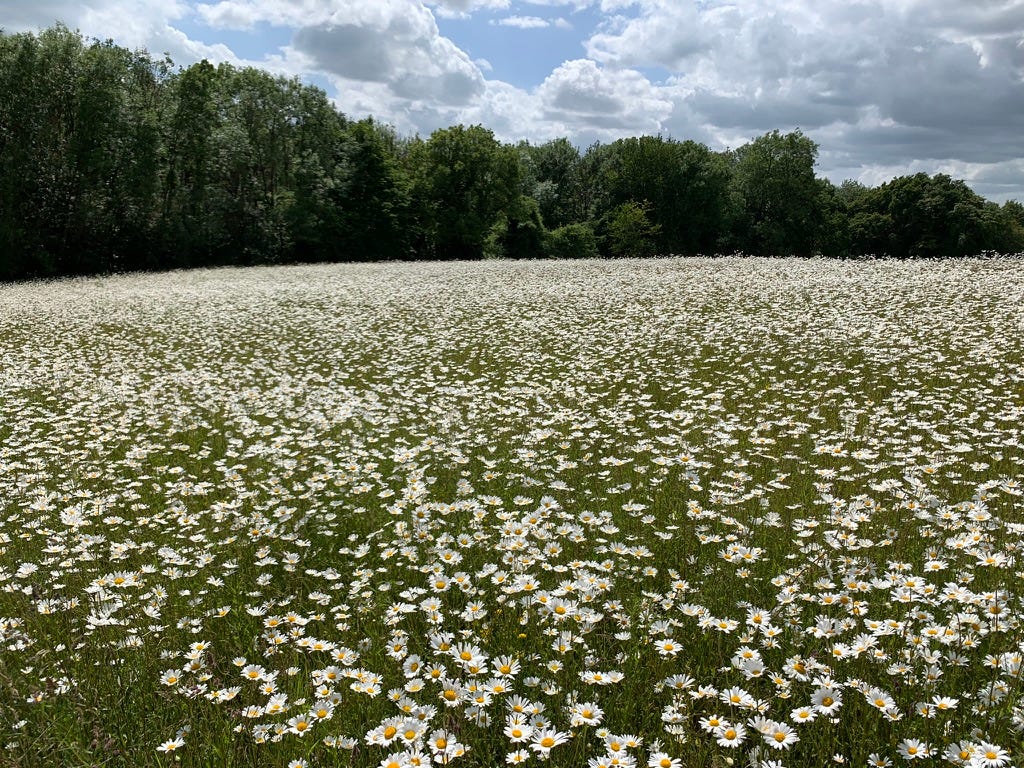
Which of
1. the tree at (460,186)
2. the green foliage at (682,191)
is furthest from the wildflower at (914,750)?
the green foliage at (682,191)

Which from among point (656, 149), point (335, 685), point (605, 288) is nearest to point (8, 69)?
point (605, 288)

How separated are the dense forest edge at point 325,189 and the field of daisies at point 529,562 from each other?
33681 millimetres

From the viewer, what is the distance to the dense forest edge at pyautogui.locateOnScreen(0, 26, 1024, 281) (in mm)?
37281

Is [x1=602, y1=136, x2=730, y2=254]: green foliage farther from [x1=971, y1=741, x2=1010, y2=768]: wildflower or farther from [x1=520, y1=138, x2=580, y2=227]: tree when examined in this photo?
[x1=971, y1=741, x2=1010, y2=768]: wildflower

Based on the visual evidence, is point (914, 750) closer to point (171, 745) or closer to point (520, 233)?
point (171, 745)

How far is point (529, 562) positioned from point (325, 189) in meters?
52.2

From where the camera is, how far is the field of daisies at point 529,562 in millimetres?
3072

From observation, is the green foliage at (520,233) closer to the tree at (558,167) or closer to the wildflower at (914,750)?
the tree at (558,167)

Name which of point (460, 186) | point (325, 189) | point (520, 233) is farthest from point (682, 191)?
point (325, 189)

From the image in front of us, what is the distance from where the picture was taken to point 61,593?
4.60 meters

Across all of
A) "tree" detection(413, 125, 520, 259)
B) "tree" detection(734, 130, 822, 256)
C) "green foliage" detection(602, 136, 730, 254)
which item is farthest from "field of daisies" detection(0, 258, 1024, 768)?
"tree" detection(734, 130, 822, 256)

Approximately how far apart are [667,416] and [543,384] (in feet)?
9.36

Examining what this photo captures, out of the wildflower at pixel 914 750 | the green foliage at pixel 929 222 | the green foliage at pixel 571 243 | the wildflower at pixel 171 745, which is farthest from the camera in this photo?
the green foliage at pixel 929 222

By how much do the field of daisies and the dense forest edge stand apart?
33.7 metres
